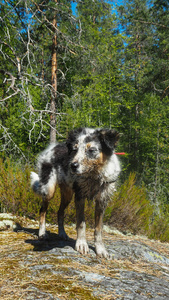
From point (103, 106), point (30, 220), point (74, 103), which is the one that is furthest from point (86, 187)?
point (103, 106)

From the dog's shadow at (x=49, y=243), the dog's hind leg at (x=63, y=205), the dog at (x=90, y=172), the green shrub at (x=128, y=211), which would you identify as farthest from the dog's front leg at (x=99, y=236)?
the green shrub at (x=128, y=211)

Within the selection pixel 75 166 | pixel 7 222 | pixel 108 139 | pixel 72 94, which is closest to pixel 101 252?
pixel 75 166

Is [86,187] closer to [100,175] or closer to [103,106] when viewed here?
[100,175]

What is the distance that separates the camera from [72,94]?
15422 mm

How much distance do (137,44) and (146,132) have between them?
9.68 metres

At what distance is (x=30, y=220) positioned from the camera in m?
5.74

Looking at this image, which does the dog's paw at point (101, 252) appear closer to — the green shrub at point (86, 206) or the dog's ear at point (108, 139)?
the green shrub at point (86, 206)

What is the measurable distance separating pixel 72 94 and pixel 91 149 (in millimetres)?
12545

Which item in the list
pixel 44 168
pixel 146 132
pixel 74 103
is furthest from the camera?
pixel 146 132

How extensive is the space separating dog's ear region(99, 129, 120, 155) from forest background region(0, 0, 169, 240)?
285cm

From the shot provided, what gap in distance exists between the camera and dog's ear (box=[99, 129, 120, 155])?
11.4ft

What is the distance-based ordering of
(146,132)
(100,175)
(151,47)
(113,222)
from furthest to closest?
(151,47), (146,132), (113,222), (100,175)

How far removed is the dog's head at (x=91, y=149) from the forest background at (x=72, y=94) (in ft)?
8.81

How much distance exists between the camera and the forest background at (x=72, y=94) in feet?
22.1
